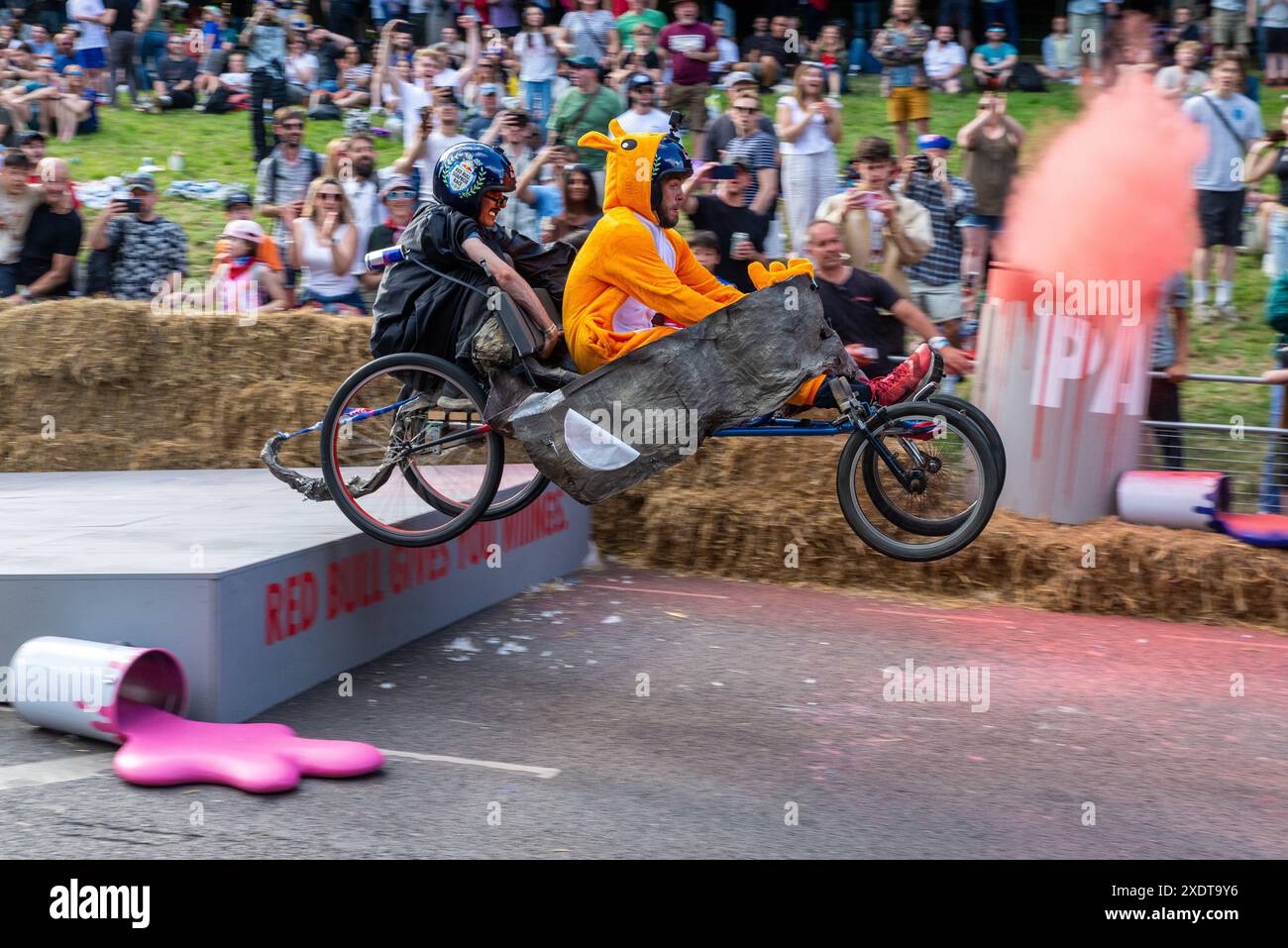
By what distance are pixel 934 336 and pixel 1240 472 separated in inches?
73.9

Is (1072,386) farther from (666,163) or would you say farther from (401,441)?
(401,441)

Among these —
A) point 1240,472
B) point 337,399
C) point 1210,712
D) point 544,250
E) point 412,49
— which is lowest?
point 1210,712

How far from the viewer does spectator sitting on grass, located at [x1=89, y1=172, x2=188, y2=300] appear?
10.4 metres

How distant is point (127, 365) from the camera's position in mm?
9922

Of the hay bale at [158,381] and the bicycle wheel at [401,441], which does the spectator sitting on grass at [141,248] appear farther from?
the bicycle wheel at [401,441]

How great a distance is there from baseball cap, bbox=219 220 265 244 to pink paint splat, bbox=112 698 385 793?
4.90 meters

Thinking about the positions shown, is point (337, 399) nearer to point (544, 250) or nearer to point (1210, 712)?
point (544, 250)

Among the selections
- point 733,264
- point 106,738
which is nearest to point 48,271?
point 733,264

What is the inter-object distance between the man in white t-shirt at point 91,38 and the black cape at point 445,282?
1331cm

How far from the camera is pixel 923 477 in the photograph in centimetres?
609

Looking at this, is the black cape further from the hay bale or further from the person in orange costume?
the hay bale

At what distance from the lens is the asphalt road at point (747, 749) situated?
16.2 feet

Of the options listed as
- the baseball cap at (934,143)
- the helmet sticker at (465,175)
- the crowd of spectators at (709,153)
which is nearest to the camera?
the helmet sticker at (465,175)

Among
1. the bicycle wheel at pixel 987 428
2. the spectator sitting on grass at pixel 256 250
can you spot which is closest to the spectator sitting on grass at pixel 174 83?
the spectator sitting on grass at pixel 256 250
